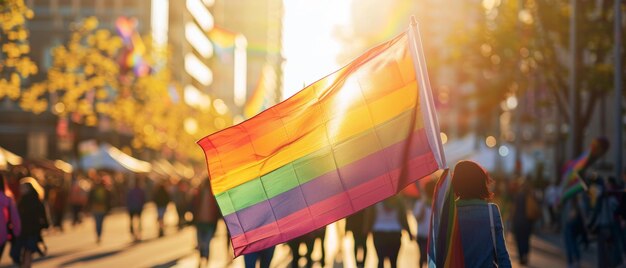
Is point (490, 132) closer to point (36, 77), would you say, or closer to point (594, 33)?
point (36, 77)

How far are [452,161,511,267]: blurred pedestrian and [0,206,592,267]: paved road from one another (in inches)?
506

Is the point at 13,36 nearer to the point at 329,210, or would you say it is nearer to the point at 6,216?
the point at 6,216

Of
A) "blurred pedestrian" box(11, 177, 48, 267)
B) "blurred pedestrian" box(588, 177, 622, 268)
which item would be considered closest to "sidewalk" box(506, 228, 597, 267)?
"blurred pedestrian" box(588, 177, 622, 268)

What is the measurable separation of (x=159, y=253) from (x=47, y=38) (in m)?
64.8

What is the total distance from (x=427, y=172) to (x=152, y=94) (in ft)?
191

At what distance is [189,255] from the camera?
81.5 feet

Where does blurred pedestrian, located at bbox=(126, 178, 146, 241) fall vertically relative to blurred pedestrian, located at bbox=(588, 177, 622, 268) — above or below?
below

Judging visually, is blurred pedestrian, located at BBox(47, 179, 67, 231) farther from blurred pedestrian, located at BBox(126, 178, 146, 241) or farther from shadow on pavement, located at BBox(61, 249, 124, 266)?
shadow on pavement, located at BBox(61, 249, 124, 266)

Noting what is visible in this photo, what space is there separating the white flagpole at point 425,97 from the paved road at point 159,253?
40.6ft

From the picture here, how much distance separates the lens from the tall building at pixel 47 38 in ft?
281

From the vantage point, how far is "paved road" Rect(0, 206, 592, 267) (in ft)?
73.0

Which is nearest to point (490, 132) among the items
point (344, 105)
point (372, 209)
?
point (372, 209)

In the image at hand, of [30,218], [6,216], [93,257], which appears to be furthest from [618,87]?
[6,216]

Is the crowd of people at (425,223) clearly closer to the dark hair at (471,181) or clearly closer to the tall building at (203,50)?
the dark hair at (471,181)
